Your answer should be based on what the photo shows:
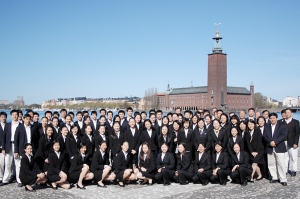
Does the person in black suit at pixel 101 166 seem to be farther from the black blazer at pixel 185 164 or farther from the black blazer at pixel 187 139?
the black blazer at pixel 187 139

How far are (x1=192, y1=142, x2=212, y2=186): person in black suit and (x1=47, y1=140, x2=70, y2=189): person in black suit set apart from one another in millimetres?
3262

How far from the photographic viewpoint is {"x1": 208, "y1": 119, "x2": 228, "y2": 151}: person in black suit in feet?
33.8

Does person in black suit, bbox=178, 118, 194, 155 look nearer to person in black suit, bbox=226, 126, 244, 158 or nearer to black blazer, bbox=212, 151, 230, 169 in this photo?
black blazer, bbox=212, 151, 230, 169

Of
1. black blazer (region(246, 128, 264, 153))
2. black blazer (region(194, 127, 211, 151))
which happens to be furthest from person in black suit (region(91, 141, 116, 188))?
black blazer (region(246, 128, 264, 153))

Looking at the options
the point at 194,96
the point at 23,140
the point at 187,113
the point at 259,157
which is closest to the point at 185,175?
the point at 259,157

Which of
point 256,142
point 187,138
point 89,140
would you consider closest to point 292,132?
point 256,142

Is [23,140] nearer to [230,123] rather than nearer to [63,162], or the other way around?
[63,162]

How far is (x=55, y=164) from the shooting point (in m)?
9.35

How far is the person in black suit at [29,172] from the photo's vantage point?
8914 millimetres

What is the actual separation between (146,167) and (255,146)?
2931 millimetres

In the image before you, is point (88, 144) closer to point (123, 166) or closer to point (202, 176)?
point (123, 166)

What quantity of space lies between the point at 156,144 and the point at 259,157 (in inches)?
114

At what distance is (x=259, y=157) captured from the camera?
978 centimetres

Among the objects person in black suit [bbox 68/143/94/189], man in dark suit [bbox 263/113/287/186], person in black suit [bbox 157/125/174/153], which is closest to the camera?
person in black suit [bbox 68/143/94/189]
